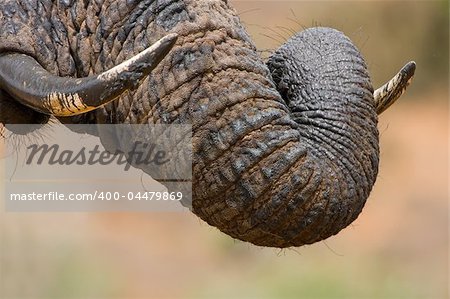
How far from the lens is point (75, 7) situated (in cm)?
304

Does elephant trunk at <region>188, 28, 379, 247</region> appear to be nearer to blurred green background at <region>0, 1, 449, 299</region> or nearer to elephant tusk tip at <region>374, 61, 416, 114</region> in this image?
elephant tusk tip at <region>374, 61, 416, 114</region>

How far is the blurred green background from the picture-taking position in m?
7.33

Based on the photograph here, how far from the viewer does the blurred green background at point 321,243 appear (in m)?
7.33

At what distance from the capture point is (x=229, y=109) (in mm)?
2869

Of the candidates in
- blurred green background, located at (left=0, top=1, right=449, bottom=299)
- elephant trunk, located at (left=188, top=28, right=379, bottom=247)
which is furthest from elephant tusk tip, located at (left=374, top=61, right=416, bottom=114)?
blurred green background, located at (left=0, top=1, right=449, bottom=299)

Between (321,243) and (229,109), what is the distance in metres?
5.42

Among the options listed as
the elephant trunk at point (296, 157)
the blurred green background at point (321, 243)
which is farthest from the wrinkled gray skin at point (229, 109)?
the blurred green background at point (321, 243)

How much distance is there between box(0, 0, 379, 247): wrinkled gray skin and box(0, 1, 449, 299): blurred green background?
286 centimetres

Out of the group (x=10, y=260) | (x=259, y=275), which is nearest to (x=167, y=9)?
(x=10, y=260)

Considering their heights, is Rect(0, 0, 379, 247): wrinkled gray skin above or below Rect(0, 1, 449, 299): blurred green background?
above

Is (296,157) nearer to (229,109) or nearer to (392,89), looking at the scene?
(229,109)

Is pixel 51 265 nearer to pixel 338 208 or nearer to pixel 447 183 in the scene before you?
pixel 447 183

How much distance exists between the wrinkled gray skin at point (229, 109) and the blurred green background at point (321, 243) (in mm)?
2856

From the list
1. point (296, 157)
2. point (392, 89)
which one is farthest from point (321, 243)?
point (296, 157)
